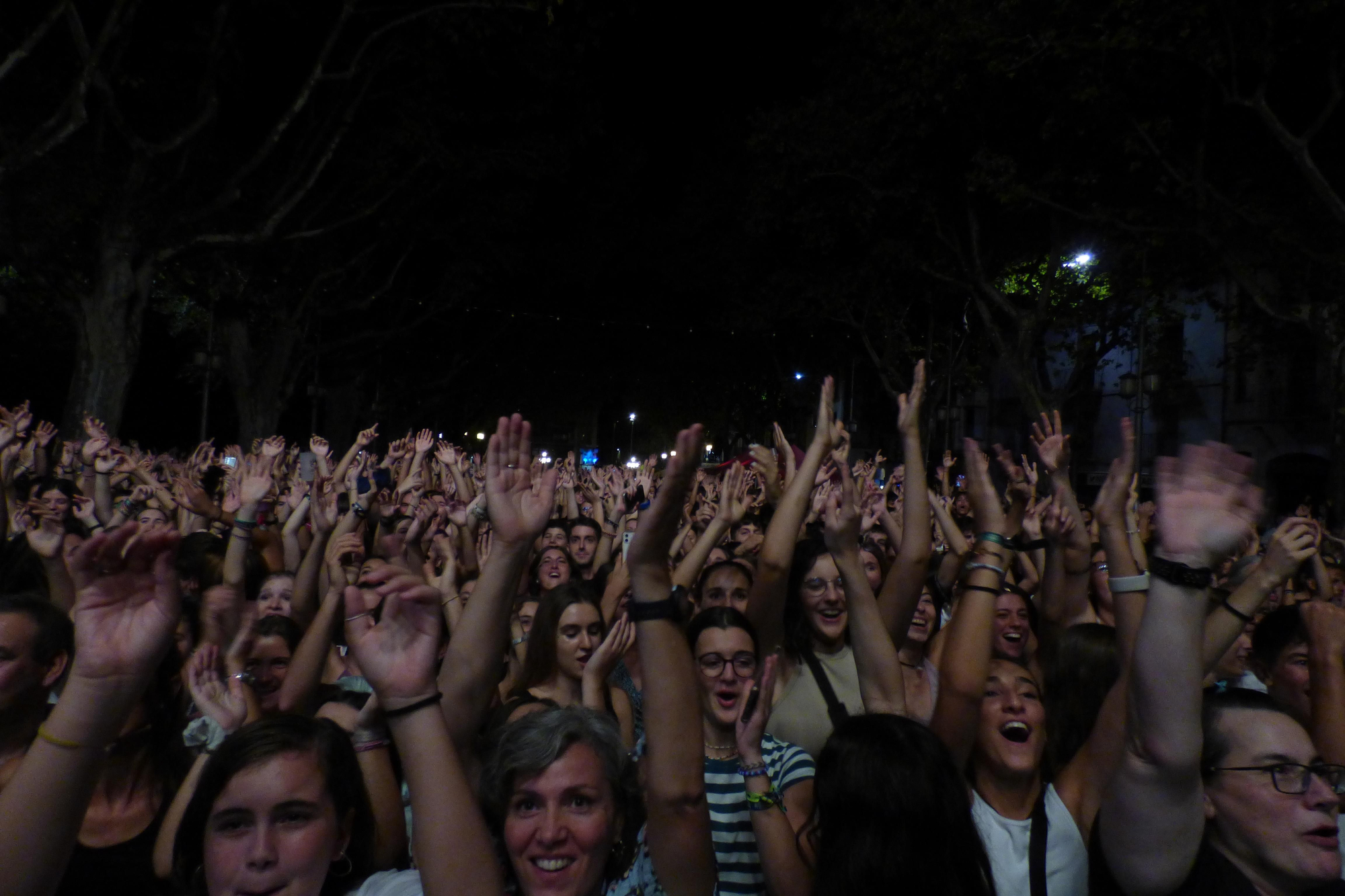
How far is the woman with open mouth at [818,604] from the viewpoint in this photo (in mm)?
3635

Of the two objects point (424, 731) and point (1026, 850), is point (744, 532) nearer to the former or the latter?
point (1026, 850)

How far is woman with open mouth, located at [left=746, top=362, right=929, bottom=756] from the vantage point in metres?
3.63

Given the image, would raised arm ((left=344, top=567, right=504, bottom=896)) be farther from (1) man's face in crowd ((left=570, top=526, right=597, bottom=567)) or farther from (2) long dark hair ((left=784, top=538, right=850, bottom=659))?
(1) man's face in crowd ((left=570, top=526, right=597, bottom=567))

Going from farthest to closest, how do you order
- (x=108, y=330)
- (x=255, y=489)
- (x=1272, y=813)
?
1. (x=108, y=330)
2. (x=255, y=489)
3. (x=1272, y=813)

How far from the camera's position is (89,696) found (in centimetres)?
189

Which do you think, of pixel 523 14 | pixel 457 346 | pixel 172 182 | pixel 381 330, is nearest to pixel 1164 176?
pixel 523 14

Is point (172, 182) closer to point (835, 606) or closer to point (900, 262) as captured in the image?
point (835, 606)

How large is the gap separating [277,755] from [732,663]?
5.08 feet

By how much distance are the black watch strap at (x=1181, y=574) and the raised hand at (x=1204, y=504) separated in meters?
0.01

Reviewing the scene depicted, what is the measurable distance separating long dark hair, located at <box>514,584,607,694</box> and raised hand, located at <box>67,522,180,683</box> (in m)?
2.25

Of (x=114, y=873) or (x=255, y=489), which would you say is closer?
(x=114, y=873)

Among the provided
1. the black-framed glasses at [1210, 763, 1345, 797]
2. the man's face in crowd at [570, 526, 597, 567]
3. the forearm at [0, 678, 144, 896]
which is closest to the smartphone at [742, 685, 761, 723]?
the black-framed glasses at [1210, 763, 1345, 797]

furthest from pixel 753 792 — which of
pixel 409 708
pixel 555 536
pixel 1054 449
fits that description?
pixel 555 536

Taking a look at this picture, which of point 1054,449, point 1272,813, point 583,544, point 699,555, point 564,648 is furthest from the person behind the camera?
point 583,544
